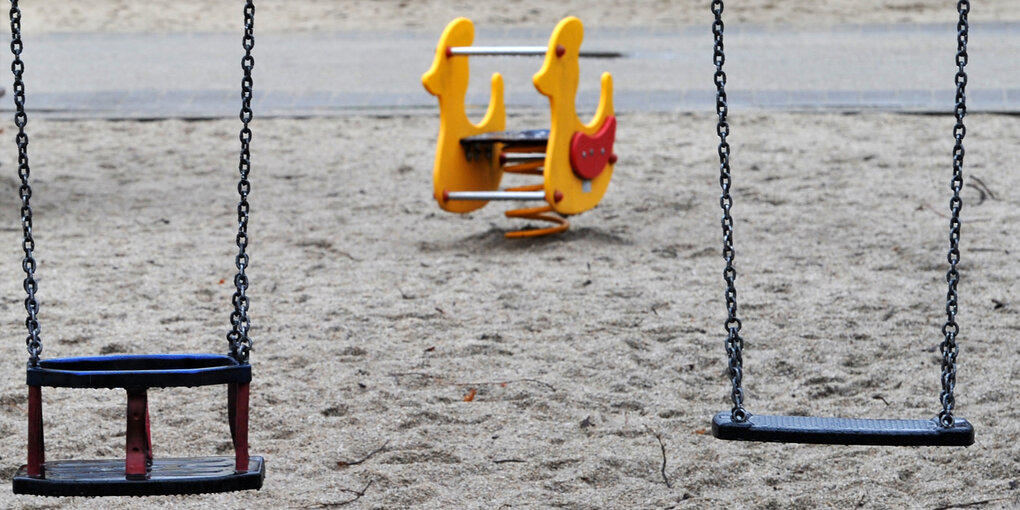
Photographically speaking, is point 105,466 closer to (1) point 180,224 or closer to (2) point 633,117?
(1) point 180,224

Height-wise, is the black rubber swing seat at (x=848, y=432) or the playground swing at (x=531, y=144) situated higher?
the playground swing at (x=531, y=144)

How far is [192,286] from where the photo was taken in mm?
5512

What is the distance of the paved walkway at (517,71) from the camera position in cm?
962

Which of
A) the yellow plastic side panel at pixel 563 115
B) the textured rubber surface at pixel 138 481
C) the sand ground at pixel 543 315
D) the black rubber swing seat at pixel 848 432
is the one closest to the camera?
the textured rubber surface at pixel 138 481

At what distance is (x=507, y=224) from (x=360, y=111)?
3.20 meters

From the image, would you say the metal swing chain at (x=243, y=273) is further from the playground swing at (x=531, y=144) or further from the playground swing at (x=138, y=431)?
the playground swing at (x=531, y=144)

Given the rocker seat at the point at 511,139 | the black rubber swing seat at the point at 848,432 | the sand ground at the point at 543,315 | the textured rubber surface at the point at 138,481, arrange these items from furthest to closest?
1. the rocker seat at the point at 511,139
2. the sand ground at the point at 543,315
3. the black rubber swing seat at the point at 848,432
4. the textured rubber surface at the point at 138,481

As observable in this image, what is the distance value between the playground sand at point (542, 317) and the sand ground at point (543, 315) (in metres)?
0.01

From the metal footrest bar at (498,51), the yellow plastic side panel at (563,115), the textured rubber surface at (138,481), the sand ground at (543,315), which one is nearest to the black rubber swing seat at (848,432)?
the sand ground at (543,315)

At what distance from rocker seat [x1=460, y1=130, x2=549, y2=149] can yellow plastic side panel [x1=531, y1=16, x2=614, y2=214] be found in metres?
0.10

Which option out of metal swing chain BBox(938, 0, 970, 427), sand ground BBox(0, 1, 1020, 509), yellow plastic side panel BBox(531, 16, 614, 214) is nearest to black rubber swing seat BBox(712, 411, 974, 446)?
metal swing chain BBox(938, 0, 970, 427)

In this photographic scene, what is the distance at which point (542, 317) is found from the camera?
5.05m

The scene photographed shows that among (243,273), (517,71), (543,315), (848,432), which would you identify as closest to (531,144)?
(543,315)

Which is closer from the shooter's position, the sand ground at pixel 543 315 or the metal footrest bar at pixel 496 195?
the sand ground at pixel 543 315
